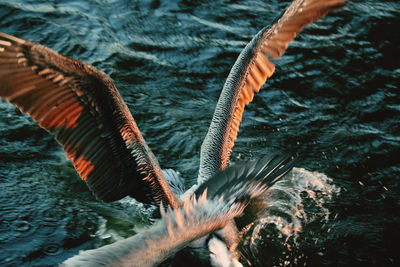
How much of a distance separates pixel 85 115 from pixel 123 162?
468 mm

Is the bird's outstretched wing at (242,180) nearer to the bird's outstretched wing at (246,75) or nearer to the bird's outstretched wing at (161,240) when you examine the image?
the bird's outstretched wing at (161,240)

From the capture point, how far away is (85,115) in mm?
3688

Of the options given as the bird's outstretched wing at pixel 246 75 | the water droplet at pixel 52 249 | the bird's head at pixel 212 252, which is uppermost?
the bird's outstretched wing at pixel 246 75

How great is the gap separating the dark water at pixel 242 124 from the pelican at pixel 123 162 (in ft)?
1.78

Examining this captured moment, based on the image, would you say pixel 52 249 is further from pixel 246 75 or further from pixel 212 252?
pixel 246 75

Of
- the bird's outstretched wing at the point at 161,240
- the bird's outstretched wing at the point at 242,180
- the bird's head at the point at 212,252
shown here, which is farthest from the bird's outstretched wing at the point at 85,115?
the bird's outstretched wing at the point at 161,240

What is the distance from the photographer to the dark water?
4309mm

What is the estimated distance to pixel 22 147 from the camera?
505 cm

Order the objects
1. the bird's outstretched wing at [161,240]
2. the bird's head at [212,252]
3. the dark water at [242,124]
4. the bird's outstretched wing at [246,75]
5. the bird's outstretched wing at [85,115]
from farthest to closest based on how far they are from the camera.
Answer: the bird's outstretched wing at [246,75] → the dark water at [242,124] → the bird's head at [212,252] → the bird's outstretched wing at [85,115] → the bird's outstretched wing at [161,240]

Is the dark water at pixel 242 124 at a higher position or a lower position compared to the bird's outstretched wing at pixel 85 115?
lower

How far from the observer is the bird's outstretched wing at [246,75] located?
4617mm

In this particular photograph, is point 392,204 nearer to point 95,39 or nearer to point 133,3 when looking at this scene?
point 95,39

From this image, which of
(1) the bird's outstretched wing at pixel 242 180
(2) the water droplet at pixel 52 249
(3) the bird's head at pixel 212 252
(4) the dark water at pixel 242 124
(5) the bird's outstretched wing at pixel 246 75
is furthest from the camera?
(5) the bird's outstretched wing at pixel 246 75

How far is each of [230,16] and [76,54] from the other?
2379mm
